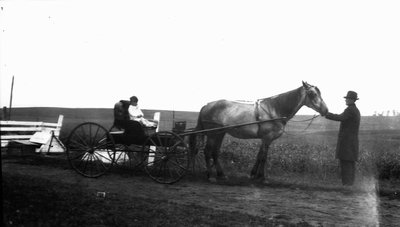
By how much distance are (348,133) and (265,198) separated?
2979mm

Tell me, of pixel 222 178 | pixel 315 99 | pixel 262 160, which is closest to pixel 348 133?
pixel 315 99

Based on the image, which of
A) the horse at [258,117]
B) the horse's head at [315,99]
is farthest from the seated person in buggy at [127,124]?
the horse's head at [315,99]

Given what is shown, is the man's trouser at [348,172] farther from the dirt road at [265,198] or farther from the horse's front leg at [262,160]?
the horse's front leg at [262,160]

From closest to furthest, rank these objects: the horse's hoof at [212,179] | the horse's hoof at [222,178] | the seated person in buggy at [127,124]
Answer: the seated person in buggy at [127,124], the horse's hoof at [212,179], the horse's hoof at [222,178]

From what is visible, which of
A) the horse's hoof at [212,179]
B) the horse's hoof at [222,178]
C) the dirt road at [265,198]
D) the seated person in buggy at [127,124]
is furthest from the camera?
the horse's hoof at [222,178]

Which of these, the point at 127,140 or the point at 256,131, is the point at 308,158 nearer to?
the point at 256,131

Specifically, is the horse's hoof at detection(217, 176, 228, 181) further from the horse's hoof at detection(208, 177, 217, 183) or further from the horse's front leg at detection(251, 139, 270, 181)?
the horse's front leg at detection(251, 139, 270, 181)

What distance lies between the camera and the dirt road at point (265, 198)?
5.59m

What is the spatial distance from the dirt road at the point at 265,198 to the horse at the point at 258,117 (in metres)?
0.85

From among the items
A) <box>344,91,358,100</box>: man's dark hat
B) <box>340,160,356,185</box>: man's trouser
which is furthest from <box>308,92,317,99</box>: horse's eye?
<box>340,160,356,185</box>: man's trouser

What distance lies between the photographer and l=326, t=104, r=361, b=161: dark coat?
324 inches

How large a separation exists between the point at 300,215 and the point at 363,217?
3.28ft

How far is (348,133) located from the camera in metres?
8.38

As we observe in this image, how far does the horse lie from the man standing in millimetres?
499
